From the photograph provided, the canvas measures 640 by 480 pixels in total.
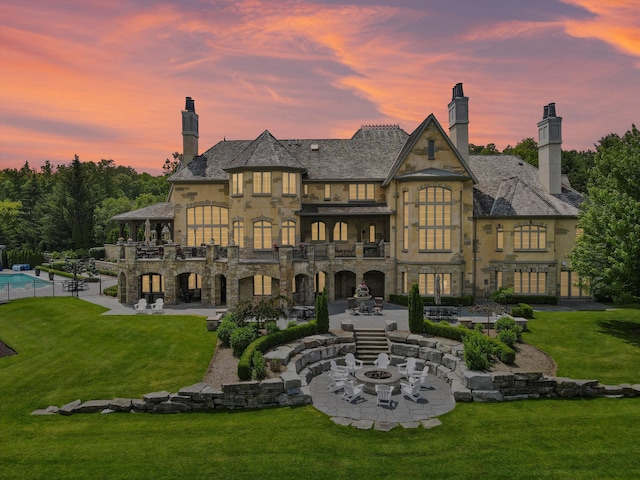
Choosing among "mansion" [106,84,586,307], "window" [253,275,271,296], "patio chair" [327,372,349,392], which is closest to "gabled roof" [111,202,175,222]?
"mansion" [106,84,586,307]

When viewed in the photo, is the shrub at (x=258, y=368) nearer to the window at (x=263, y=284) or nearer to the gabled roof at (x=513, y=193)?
the window at (x=263, y=284)

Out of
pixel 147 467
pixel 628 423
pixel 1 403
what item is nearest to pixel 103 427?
pixel 147 467

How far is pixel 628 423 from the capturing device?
17.0 m

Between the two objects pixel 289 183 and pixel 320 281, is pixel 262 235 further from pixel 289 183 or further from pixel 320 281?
pixel 320 281

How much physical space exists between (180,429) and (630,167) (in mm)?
Result: 28423

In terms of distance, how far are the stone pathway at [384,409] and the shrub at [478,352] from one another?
67.5 inches

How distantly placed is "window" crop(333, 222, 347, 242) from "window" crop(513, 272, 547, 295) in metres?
15.1

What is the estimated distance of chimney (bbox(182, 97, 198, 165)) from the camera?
142ft

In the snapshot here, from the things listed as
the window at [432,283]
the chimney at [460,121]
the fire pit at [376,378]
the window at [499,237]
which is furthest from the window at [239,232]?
the window at [499,237]

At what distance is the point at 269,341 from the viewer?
24.2 m

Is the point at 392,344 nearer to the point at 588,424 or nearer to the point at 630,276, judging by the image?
the point at 588,424

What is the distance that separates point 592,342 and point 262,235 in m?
25.2

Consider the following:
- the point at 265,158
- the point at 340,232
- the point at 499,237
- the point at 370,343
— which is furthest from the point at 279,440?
the point at 499,237

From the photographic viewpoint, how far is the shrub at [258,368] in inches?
798
